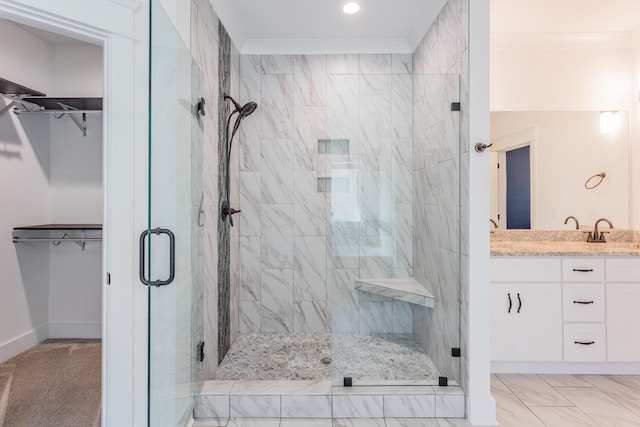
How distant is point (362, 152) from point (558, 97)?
76.1 inches

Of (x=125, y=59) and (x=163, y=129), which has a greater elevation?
(x=125, y=59)

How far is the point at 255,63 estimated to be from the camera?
3203 mm

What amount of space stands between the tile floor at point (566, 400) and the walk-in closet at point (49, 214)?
263cm

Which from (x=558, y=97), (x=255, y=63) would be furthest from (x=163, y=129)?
(x=558, y=97)

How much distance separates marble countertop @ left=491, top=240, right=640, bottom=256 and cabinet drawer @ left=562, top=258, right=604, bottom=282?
5cm

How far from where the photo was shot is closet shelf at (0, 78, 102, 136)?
105 inches

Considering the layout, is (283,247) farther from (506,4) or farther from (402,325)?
(506,4)

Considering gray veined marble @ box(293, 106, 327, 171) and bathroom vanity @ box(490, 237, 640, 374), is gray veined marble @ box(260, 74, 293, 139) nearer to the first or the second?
gray veined marble @ box(293, 106, 327, 171)

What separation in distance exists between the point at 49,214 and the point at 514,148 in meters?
4.12

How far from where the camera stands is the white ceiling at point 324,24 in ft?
8.39

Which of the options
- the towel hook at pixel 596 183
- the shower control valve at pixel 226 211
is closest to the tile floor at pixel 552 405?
the shower control valve at pixel 226 211

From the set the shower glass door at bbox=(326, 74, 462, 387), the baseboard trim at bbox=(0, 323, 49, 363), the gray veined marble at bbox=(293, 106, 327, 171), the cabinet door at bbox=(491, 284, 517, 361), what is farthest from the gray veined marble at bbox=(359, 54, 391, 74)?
the baseboard trim at bbox=(0, 323, 49, 363)

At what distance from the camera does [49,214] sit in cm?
329

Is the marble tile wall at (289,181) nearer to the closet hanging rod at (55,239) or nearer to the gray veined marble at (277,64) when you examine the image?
the gray veined marble at (277,64)
